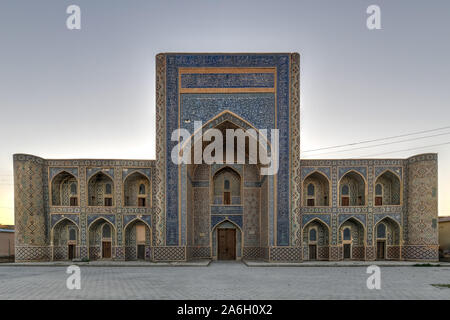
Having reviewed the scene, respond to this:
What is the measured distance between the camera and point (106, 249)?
17.9 meters

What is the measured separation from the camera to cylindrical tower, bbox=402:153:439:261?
16594 mm

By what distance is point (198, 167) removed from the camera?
18828 mm

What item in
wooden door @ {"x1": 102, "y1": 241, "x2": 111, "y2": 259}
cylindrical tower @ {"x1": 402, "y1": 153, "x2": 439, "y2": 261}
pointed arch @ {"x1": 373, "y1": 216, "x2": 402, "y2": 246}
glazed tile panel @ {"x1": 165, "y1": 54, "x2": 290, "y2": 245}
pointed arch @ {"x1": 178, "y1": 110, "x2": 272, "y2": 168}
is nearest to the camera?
glazed tile panel @ {"x1": 165, "y1": 54, "x2": 290, "y2": 245}

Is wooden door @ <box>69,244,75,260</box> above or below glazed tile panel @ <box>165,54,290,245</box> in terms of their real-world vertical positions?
below

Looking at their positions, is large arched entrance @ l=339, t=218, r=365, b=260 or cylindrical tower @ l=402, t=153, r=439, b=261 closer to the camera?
cylindrical tower @ l=402, t=153, r=439, b=261

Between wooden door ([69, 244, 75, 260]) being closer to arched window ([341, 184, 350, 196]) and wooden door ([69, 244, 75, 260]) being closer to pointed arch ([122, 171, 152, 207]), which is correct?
pointed arch ([122, 171, 152, 207])

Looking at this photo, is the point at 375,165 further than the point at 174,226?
Yes

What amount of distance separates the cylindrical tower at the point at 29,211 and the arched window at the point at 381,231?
18.6 m

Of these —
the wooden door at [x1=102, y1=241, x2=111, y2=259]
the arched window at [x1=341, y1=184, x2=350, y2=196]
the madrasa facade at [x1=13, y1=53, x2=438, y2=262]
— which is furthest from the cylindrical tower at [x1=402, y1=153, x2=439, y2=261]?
the wooden door at [x1=102, y1=241, x2=111, y2=259]

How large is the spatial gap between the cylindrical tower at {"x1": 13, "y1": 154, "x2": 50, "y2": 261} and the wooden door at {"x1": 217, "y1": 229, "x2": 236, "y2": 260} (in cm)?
966

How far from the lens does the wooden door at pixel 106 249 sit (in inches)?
702

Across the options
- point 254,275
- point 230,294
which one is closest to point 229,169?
point 254,275
